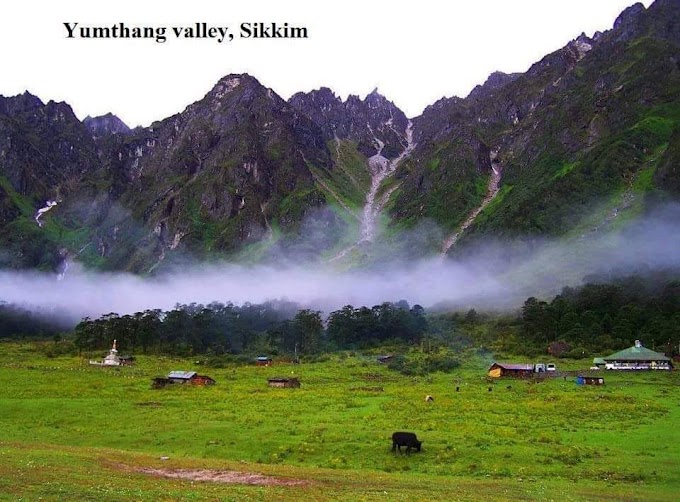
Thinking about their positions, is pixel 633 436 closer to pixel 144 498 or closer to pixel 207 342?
pixel 144 498

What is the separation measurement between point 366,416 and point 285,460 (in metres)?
18.2

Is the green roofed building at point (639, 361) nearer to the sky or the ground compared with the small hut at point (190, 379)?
nearer to the sky

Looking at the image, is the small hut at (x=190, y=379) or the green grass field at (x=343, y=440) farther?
the small hut at (x=190, y=379)

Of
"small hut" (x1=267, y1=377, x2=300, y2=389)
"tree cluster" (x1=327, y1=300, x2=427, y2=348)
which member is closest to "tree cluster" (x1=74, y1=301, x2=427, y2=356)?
"tree cluster" (x1=327, y1=300, x2=427, y2=348)

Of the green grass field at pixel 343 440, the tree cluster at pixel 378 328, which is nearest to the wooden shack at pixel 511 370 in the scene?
the green grass field at pixel 343 440

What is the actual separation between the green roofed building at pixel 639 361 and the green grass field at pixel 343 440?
42.9ft

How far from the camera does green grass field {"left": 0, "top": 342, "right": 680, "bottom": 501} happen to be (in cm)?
2870

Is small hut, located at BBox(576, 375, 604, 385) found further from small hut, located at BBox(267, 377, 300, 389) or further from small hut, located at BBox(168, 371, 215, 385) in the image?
small hut, located at BBox(168, 371, 215, 385)

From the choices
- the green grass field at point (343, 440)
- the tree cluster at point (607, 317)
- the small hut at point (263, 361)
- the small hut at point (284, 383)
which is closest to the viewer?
the green grass field at point (343, 440)

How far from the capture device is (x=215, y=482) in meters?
30.0

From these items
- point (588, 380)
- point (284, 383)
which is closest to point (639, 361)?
point (588, 380)

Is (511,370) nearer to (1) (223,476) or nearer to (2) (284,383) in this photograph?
(2) (284,383)

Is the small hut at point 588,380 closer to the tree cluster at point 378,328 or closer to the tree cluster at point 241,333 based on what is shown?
the tree cluster at point 378,328

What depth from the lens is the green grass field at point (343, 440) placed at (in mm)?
28703
